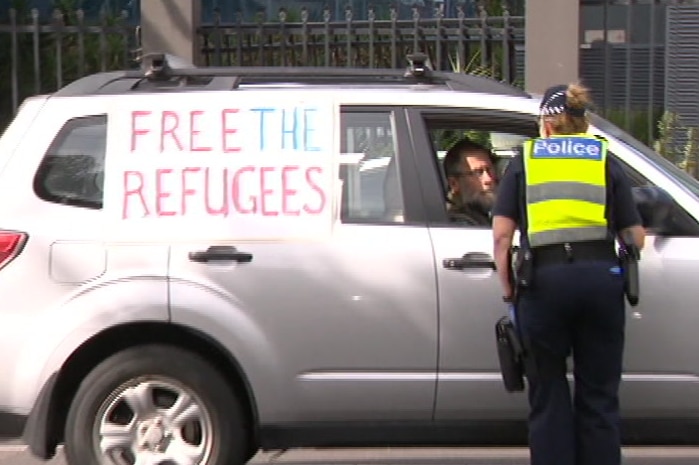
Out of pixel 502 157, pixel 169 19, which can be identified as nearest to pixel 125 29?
pixel 169 19

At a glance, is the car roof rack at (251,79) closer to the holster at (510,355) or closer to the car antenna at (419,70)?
the car antenna at (419,70)

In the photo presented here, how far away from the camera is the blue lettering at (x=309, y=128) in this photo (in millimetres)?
5086

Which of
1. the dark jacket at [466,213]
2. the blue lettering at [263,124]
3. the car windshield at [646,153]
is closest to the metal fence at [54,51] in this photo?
the blue lettering at [263,124]

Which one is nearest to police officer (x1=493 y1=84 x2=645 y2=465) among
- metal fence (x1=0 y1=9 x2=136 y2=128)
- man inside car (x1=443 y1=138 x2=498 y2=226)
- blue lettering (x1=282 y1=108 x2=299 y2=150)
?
man inside car (x1=443 y1=138 x2=498 y2=226)

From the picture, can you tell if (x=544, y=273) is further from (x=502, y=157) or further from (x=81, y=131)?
(x=81, y=131)

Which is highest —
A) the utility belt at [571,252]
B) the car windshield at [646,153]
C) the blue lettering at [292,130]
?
the blue lettering at [292,130]

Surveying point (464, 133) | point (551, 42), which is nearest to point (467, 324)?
point (464, 133)

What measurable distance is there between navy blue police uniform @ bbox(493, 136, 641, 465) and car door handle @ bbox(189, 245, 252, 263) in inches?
41.8

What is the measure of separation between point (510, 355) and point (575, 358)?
294mm

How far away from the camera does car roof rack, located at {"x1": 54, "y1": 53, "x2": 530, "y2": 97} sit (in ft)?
17.4

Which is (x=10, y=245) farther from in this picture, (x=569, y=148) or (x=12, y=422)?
(x=569, y=148)

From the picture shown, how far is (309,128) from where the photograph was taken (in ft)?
16.8

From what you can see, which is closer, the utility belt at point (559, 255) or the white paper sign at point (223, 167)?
the utility belt at point (559, 255)

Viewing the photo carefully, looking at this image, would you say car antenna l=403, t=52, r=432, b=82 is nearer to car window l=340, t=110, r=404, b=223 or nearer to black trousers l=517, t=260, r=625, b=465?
car window l=340, t=110, r=404, b=223
